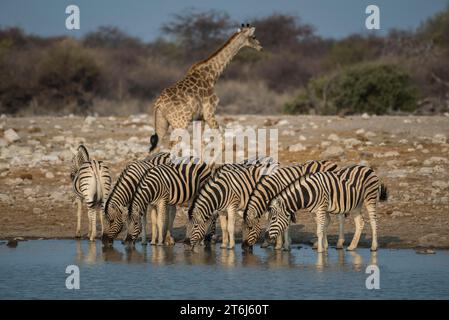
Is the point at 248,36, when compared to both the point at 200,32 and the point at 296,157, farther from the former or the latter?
the point at 200,32

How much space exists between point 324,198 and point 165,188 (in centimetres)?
194

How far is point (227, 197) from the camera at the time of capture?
1156cm

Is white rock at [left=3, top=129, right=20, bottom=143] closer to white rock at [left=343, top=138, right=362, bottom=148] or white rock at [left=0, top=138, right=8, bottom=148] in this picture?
white rock at [left=0, top=138, right=8, bottom=148]

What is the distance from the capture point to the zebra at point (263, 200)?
1145 cm

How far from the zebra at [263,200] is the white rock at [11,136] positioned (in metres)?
7.84

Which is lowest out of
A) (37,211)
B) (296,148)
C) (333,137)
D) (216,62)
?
(37,211)

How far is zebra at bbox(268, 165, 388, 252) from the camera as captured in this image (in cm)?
1112

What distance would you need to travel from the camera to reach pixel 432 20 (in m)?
44.1

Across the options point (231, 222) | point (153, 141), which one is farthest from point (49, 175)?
point (231, 222)

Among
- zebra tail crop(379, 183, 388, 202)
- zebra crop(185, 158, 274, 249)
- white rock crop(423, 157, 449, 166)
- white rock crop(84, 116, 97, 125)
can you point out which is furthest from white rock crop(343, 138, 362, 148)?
zebra tail crop(379, 183, 388, 202)

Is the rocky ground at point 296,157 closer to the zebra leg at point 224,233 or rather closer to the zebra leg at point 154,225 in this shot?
the zebra leg at point 154,225

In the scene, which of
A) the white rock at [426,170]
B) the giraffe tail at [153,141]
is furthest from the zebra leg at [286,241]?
the white rock at [426,170]

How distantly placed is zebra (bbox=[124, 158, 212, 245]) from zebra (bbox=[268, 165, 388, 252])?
1.30 meters
